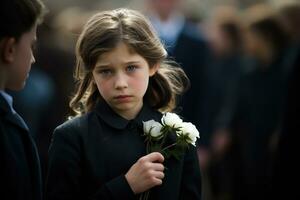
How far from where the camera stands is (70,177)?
5.34 metres

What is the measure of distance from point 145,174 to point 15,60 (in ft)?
2.72

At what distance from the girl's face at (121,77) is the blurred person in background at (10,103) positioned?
0.46 metres

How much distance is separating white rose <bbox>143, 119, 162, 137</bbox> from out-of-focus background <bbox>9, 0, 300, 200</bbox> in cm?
336

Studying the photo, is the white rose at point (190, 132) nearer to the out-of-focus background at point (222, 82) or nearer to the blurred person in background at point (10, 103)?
the blurred person in background at point (10, 103)

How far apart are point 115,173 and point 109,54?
589mm

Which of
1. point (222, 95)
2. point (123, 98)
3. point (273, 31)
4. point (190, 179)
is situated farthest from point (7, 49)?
point (222, 95)

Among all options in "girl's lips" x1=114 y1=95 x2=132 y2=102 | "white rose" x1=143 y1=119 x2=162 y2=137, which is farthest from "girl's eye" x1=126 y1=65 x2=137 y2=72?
"white rose" x1=143 y1=119 x2=162 y2=137

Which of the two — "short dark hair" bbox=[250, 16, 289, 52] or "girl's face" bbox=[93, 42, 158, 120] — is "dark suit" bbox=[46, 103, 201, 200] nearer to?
"girl's face" bbox=[93, 42, 158, 120]

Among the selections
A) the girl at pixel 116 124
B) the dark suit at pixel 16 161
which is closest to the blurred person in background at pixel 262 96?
the girl at pixel 116 124

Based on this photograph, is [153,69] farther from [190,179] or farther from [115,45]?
[190,179]

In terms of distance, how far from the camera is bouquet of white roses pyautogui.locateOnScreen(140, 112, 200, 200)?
546 centimetres

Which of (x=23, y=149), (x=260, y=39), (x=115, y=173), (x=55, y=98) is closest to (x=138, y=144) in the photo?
(x=115, y=173)

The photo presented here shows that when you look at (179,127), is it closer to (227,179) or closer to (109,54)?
(109,54)

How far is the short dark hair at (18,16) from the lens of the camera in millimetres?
4963
